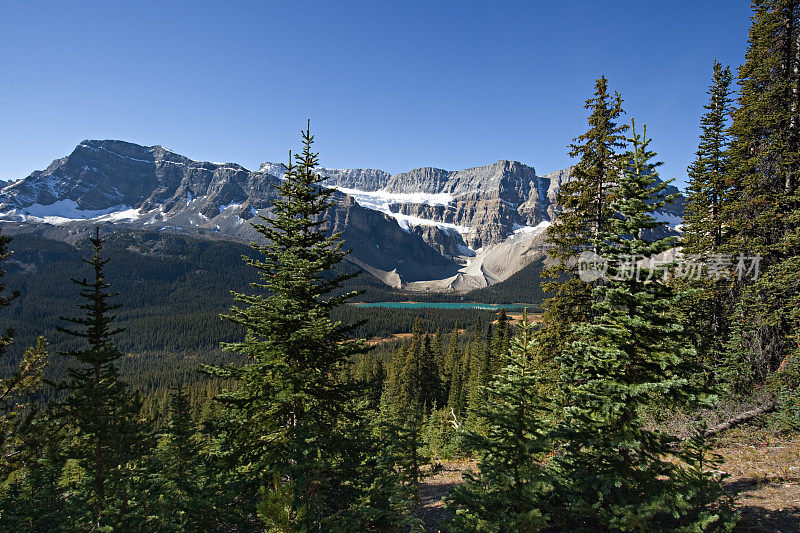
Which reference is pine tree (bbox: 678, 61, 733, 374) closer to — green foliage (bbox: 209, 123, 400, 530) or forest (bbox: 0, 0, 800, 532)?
forest (bbox: 0, 0, 800, 532)

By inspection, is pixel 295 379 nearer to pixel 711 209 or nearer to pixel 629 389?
pixel 629 389

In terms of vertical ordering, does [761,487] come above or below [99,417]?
above

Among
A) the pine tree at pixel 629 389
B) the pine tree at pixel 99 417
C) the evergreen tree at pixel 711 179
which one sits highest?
the evergreen tree at pixel 711 179

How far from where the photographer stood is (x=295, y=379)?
31.1ft

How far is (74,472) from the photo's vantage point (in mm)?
23156

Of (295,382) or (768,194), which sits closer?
(295,382)

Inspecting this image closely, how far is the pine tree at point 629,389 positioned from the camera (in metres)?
7.39

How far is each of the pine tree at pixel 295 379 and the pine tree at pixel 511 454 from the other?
3.47 metres

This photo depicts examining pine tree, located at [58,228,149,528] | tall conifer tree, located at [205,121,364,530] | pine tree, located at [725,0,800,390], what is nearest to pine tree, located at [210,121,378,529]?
tall conifer tree, located at [205,121,364,530]

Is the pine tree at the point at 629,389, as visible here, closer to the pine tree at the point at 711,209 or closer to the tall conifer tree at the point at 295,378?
the tall conifer tree at the point at 295,378

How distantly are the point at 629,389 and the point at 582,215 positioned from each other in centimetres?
987

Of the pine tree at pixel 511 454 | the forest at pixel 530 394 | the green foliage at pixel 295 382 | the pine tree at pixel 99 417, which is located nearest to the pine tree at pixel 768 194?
the forest at pixel 530 394

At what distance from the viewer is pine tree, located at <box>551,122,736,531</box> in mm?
7391

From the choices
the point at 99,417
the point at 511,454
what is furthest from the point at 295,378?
the point at 99,417
